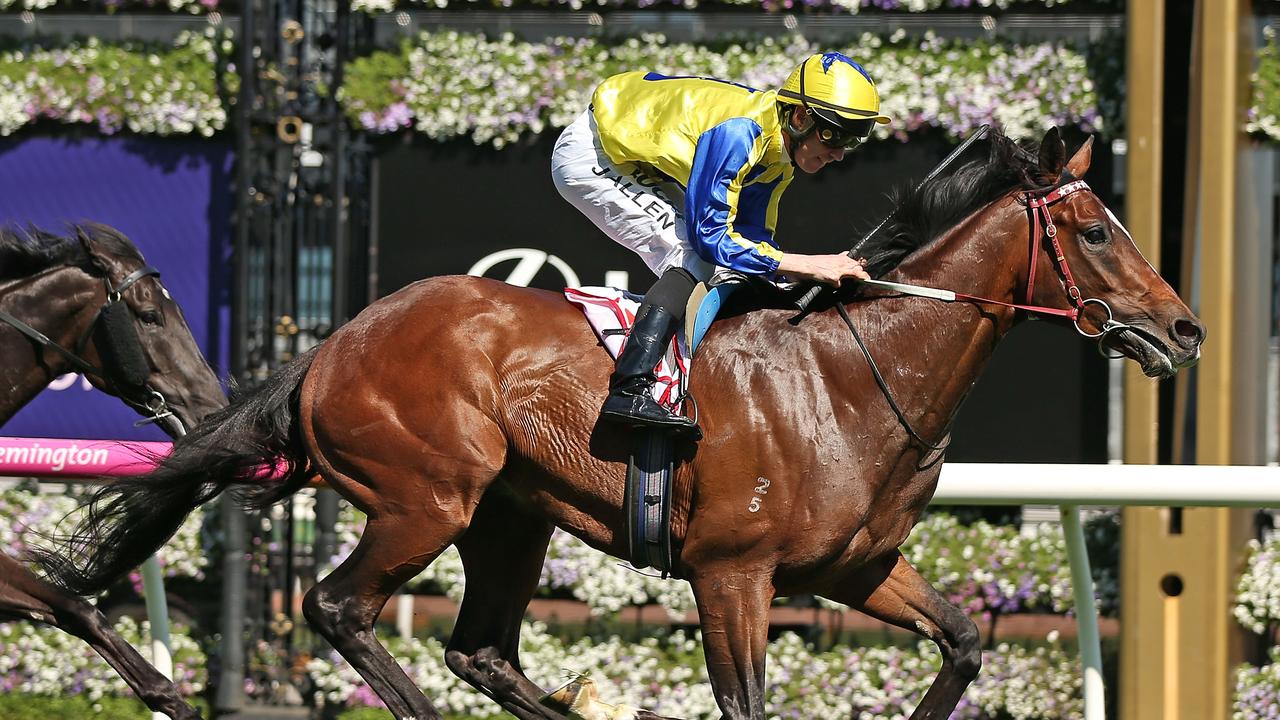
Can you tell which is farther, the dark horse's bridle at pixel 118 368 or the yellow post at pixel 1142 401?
the yellow post at pixel 1142 401

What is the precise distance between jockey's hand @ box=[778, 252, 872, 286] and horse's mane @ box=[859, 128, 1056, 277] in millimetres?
167

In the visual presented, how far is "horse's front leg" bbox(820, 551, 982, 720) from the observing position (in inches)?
140

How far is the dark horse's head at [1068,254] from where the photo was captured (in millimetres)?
3256

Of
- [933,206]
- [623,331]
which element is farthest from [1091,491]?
[623,331]

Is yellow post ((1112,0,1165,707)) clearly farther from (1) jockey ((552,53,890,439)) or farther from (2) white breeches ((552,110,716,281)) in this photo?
(2) white breeches ((552,110,716,281))

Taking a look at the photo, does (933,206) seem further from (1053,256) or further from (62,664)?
(62,664)

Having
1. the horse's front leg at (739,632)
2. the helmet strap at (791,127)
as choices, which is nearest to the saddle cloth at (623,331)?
the horse's front leg at (739,632)

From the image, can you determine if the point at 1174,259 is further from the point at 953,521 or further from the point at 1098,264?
the point at 1098,264

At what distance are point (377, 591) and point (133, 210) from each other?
285 centimetres

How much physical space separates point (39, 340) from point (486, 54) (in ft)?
6.96

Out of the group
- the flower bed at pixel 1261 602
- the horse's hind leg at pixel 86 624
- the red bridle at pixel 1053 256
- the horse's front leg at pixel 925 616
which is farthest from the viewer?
the flower bed at pixel 1261 602

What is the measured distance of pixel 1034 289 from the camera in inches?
134

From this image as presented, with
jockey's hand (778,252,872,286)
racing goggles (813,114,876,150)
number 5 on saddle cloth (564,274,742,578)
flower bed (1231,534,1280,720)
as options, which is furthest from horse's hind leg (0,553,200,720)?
flower bed (1231,534,1280,720)

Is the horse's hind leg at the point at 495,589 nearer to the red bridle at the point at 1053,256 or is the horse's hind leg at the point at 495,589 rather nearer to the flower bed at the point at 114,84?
the red bridle at the point at 1053,256
